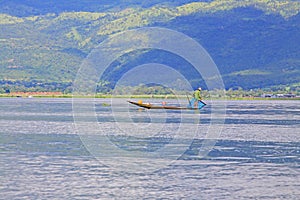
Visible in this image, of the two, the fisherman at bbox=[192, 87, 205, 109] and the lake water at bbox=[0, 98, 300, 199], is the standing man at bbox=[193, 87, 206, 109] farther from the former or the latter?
the lake water at bbox=[0, 98, 300, 199]

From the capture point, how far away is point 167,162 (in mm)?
51594

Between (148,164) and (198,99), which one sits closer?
(148,164)

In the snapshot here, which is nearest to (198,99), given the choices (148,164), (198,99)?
(198,99)

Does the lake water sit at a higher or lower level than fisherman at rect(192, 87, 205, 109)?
lower

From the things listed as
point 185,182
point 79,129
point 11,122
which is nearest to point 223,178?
point 185,182

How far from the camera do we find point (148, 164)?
166 ft

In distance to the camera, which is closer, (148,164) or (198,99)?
(148,164)

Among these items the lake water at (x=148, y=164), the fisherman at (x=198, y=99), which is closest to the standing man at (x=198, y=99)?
the fisherman at (x=198, y=99)

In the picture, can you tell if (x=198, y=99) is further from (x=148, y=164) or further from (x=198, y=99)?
(x=148, y=164)

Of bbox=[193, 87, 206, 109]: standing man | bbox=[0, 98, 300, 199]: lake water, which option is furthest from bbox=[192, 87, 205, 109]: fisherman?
bbox=[0, 98, 300, 199]: lake water

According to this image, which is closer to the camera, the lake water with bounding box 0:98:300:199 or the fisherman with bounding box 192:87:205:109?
the lake water with bounding box 0:98:300:199

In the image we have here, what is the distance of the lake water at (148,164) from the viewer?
40125 mm

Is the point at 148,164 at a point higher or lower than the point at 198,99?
lower

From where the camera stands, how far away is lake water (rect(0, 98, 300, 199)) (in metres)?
40.1
